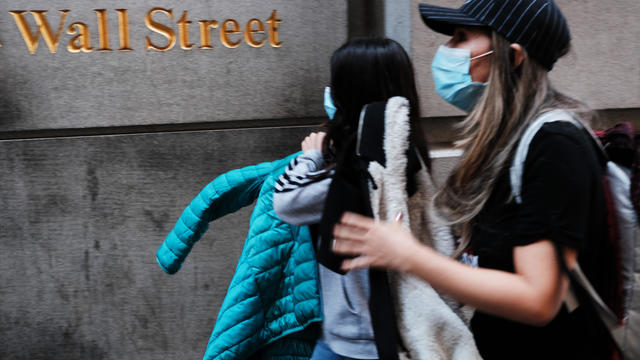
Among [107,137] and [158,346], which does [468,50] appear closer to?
[107,137]

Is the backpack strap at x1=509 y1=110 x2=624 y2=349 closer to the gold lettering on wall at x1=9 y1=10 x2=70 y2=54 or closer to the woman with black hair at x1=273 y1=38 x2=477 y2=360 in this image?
the woman with black hair at x1=273 y1=38 x2=477 y2=360

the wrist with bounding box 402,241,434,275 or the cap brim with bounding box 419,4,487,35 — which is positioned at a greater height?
the cap brim with bounding box 419,4,487,35

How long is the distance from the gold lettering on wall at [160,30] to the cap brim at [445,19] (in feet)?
7.54

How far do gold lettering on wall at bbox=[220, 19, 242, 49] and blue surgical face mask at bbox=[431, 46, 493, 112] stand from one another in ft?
7.19

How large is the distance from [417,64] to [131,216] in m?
1.97

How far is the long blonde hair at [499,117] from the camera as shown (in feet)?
4.75

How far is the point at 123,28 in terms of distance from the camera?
367 centimetres

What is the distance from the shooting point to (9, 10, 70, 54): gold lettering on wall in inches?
142

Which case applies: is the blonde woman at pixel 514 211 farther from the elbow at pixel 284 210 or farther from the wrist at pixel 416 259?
the elbow at pixel 284 210

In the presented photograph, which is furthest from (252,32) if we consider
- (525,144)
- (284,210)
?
(525,144)

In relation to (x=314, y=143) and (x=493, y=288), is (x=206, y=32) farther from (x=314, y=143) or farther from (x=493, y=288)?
(x=493, y=288)

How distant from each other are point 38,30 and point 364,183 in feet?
9.41

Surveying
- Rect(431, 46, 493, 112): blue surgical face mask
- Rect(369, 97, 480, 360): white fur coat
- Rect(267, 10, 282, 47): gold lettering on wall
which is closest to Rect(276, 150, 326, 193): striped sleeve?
Rect(369, 97, 480, 360): white fur coat

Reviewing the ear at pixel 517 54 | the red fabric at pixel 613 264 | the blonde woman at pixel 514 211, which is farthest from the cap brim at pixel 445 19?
the red fabric at pixel 613 264
